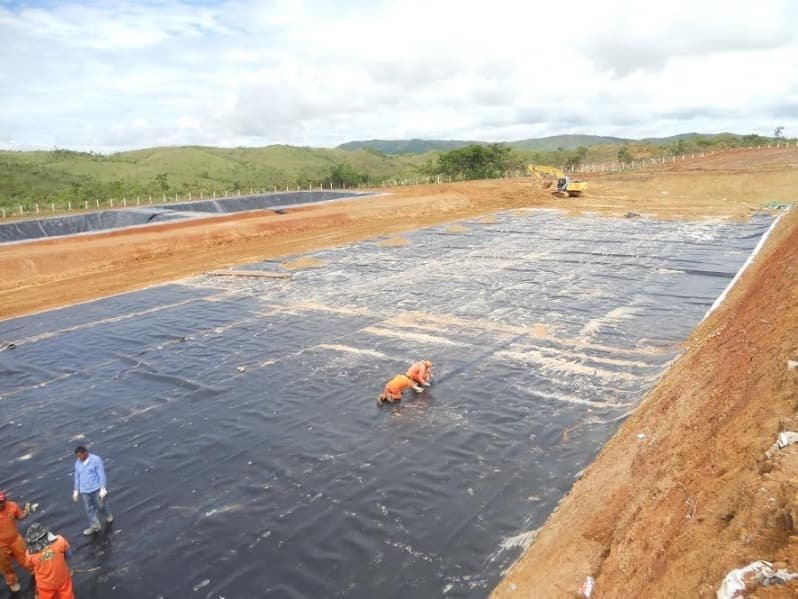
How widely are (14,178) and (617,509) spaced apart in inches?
2929

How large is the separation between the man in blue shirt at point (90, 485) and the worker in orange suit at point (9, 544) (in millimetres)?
747

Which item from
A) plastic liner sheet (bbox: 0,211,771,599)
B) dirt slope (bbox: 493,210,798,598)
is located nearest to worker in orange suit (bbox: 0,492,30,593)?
plastic liner sheet (bbox: 0,211,771,599)

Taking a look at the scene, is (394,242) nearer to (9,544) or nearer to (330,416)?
(330,416)

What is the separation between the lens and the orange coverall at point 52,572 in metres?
5.61

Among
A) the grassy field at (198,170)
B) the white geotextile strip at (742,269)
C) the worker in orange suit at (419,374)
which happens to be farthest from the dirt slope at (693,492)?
the grassy field at (198,170)

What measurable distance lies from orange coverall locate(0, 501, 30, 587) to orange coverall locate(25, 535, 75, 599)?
0.67m

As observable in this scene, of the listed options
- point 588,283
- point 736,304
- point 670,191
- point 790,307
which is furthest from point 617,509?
point 670,191

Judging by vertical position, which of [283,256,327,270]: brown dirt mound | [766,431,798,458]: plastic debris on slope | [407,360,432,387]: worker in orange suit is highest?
[766,431,798,458]: plastic debris on slope

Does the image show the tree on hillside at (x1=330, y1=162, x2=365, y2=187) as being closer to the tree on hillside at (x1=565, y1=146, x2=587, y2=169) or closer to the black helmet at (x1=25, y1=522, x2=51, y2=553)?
the tree on hillside at (x1=565, y1=146, x2=587, y2=169)

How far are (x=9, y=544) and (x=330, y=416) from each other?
4865 mm

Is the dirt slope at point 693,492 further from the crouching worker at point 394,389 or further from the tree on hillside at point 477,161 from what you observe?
the tree on hillside at point 477,161

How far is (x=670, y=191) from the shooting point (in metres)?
44.3

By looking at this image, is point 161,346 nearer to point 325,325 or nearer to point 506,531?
point 325,325

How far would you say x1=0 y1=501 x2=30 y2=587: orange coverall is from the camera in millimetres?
6168
